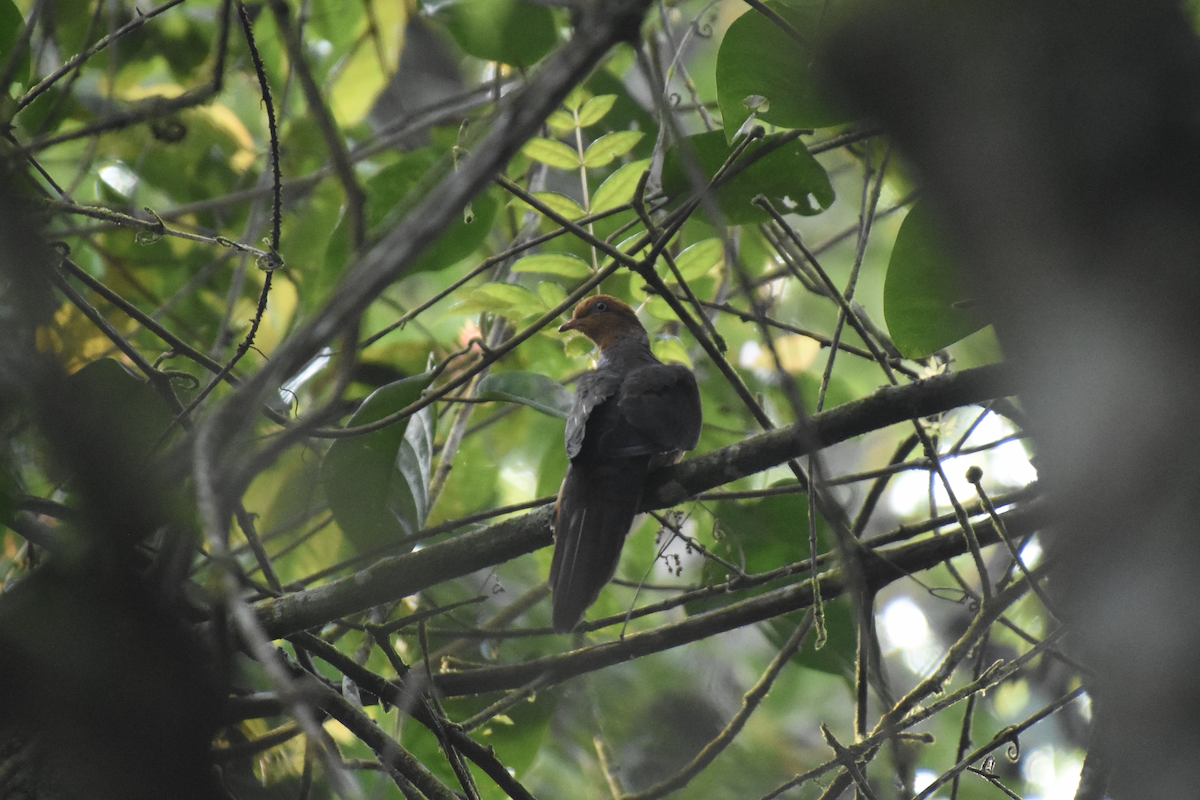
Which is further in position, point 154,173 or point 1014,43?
point 154,173

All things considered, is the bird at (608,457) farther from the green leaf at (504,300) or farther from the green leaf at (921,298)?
the green leaf at (921,298)

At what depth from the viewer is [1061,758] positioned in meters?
7.05

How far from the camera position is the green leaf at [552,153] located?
292 cm

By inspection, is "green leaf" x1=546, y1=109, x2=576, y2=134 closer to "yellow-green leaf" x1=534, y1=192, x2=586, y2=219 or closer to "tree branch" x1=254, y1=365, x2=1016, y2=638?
"yellow-green leaf" x1=534, y1=192, x2=586, y2=219

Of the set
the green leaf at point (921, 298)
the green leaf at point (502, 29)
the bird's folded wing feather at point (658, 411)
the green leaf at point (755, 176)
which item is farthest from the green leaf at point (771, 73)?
the bird's folded wing feather at point (658, 411)

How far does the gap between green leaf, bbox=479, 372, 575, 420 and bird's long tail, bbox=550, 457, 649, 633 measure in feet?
0.82

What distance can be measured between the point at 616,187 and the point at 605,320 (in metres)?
1.80

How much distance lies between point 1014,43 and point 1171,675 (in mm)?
641

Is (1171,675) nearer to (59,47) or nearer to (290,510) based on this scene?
(290,510)

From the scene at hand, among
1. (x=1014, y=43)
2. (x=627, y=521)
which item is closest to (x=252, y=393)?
(x=1014, y=43)

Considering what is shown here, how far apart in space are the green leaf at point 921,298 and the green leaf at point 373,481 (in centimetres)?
131

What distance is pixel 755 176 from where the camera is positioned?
270cm

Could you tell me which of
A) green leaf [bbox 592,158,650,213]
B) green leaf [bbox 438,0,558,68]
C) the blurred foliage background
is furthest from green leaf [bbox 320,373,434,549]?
green leaf [bbox 438,0,558,68]

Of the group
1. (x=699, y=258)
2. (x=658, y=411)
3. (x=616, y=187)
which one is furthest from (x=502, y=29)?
(x=658, y=411)
